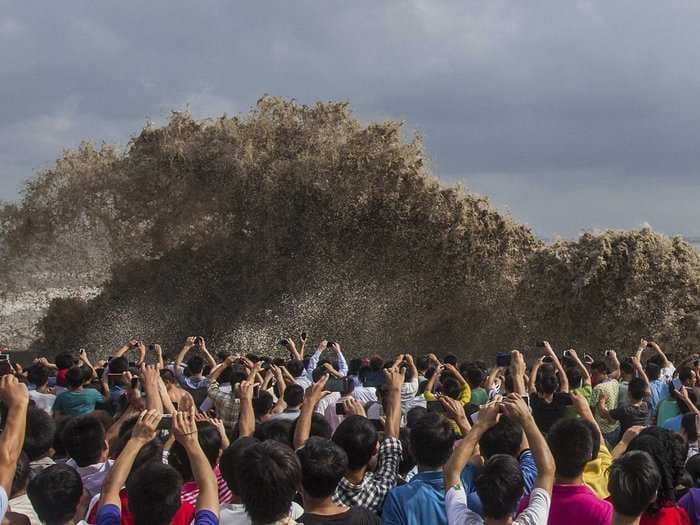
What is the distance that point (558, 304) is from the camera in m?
15.8

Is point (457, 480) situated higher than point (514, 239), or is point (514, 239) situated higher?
point (514, 239)

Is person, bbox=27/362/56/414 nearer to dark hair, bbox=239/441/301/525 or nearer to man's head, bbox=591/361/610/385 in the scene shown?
dark hair, bbox=239/441/301/525

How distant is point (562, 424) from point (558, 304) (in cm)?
1211

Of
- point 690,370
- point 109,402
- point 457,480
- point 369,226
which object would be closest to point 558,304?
point 369,226

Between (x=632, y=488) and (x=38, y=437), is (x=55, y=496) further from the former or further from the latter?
(x=632, y=488)

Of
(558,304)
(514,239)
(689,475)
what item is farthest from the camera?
(514,239)

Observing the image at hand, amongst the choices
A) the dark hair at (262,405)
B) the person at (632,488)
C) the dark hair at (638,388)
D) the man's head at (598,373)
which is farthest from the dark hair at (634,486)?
the man's head at (598,373)

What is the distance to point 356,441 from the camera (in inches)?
168

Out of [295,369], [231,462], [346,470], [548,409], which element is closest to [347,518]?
[346,470]

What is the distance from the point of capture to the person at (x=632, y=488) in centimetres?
345

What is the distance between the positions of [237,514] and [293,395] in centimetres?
286

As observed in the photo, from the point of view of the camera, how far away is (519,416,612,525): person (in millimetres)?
3721

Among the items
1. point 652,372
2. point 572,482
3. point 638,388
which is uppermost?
point 652,372

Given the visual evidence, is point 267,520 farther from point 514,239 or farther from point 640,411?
point 514,239
